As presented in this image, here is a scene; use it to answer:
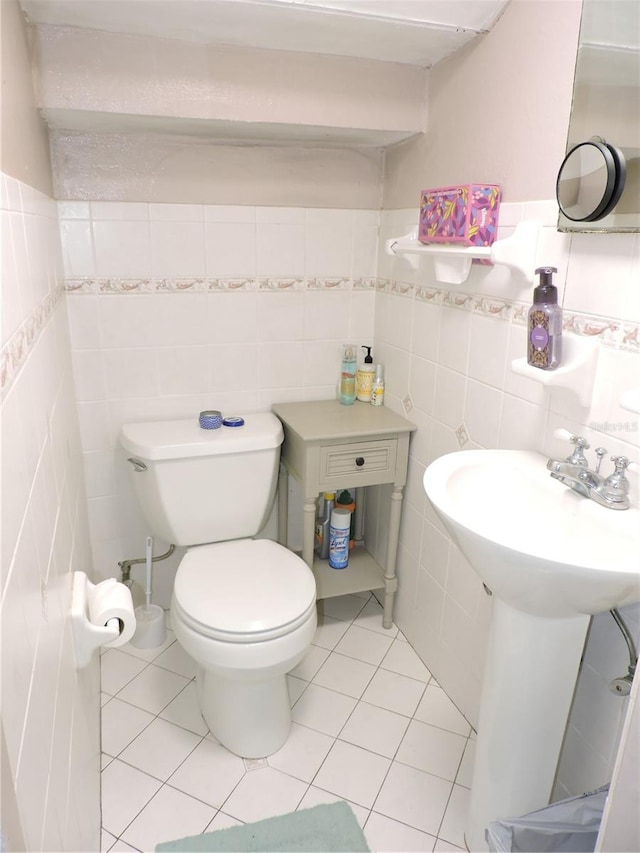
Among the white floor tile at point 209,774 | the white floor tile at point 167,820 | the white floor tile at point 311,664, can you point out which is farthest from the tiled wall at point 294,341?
the white floor tile at point 167,820

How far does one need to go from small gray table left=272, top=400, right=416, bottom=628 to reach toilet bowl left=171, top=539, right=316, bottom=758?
0.84ft

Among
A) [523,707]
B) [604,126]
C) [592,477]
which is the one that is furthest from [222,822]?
[604,126]

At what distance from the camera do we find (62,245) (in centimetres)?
176

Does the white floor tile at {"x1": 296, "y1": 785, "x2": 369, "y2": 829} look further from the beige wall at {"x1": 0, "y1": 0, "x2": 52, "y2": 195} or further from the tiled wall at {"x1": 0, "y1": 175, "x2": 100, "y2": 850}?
the beige wall at {"x1": 0, "y1": 0, "x2": 52, "y2": 195}

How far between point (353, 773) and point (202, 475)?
0.92 metres

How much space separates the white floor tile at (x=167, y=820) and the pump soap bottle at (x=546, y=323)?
1.33 meters

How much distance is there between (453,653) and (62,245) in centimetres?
168

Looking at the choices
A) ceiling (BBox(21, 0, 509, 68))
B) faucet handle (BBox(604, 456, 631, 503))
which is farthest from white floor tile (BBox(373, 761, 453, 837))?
ceiling (BBox(21, 0, 509, 68))

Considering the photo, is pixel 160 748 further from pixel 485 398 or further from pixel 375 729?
pixel 485 398

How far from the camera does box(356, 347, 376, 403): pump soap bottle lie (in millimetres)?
2094

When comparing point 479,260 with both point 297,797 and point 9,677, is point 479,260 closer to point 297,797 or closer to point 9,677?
point 9,677

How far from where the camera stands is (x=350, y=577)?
6.92ft

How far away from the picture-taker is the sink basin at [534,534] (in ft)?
3.01

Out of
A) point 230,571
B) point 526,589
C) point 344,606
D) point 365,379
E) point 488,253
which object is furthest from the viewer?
point 344,606
